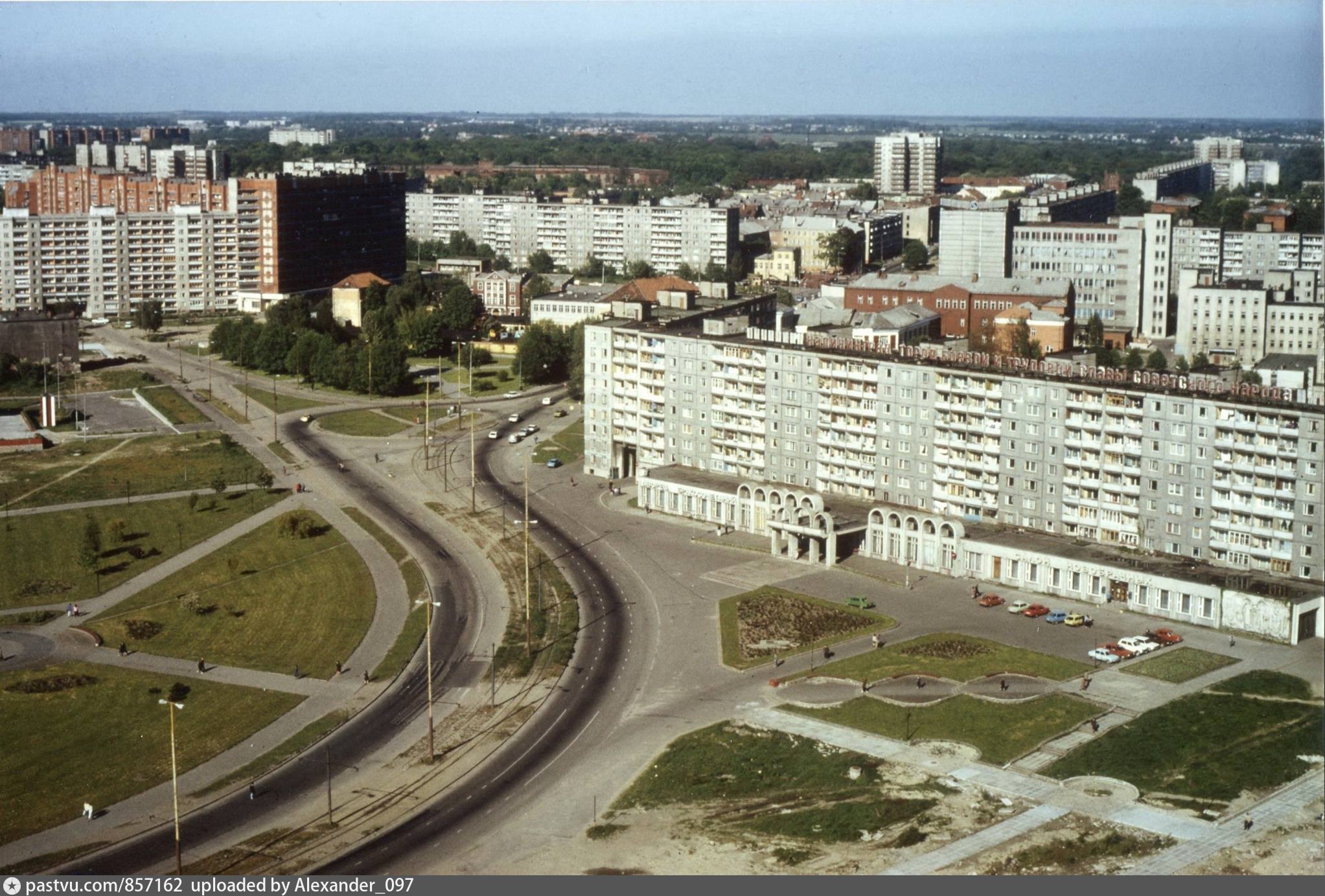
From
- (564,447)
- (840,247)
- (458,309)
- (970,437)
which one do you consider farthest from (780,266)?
(970,437)

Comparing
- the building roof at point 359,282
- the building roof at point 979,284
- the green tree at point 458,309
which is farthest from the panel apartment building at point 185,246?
the building roof at point 979,284

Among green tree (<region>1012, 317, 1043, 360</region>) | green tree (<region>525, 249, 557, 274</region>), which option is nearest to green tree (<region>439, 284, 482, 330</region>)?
green tree (<region>525, 249, 557, 274</region>)

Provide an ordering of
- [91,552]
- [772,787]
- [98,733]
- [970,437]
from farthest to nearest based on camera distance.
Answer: [91,552], [970,437], [98,733], [772,787]

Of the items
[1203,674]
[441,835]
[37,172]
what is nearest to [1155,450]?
[1203,674]

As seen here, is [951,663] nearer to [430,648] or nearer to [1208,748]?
[1208,748]

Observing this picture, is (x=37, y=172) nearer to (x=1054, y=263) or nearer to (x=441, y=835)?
(x=1054, y=263)

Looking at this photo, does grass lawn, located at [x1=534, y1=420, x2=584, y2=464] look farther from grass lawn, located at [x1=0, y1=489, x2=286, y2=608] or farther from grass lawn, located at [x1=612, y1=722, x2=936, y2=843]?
grass lawn, located at [x1=612, y1=722, x2=936, y2=843]

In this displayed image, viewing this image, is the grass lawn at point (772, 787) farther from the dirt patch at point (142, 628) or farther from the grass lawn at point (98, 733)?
the dirt patch at point (142, 628)
